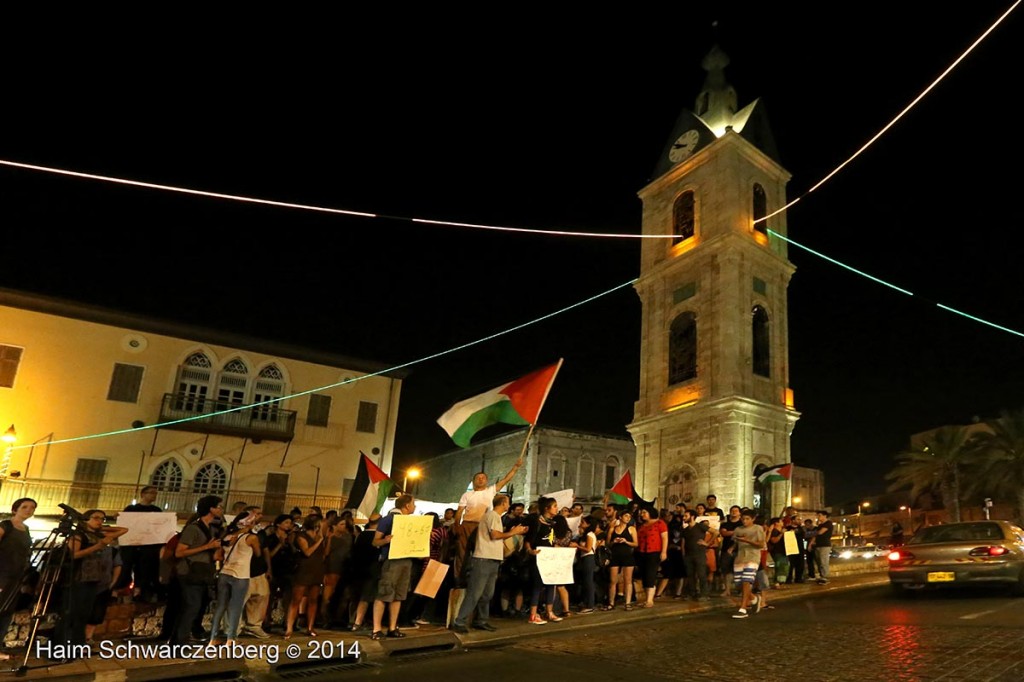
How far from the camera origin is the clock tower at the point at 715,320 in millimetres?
23734

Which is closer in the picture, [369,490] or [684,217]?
[369,490]

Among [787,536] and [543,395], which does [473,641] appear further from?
[787,536]

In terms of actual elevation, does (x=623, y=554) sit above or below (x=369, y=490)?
below

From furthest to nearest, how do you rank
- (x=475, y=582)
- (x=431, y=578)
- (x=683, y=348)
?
(x=683, y=348) → (x=431, y=578) → (x=475, y=582)

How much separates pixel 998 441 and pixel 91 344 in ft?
129

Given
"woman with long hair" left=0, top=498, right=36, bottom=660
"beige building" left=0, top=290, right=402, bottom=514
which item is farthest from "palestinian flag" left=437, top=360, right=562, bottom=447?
"beige building" left=0, top=290, right=402, bottom=514

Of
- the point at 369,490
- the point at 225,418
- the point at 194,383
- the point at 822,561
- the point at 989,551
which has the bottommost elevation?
the point at 822,561

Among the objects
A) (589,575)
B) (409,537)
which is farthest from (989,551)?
(409,537)

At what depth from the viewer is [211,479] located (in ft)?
88.0

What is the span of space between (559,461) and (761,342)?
61.2 ft

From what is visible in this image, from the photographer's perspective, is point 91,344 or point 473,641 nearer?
point 473,641

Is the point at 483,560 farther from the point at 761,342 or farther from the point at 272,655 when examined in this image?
the point at 761,342

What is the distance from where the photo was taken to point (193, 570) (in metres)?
7.87

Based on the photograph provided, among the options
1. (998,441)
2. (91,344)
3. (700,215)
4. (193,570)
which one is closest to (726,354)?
(700,215)
